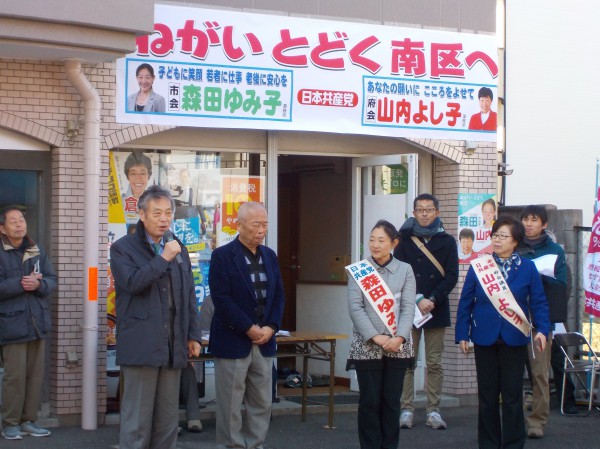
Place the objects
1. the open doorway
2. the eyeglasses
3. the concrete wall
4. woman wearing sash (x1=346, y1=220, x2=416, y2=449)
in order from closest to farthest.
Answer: woman wearing sash (x1=346, y1=220, x2=416, y2=449), the eyeglasses, the concrete wall, the open doorway

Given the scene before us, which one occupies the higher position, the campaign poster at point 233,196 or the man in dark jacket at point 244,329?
the campaign poster at point 233,196

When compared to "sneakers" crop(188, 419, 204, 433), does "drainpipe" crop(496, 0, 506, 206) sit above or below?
above

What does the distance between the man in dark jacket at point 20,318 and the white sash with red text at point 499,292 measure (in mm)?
3671

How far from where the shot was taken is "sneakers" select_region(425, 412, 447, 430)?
10234 mm

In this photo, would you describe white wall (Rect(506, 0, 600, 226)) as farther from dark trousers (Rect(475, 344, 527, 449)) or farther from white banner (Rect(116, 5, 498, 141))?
dark trousers (Rect(475, 344, 527, 449))

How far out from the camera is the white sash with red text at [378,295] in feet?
27.2

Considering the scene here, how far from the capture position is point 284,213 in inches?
557

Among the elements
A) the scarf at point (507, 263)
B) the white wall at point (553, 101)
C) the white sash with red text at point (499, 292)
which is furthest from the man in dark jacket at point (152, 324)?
the white wall at point (553, 101)

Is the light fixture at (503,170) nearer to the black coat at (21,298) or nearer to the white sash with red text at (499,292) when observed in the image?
the white sash with red text at (499,292)

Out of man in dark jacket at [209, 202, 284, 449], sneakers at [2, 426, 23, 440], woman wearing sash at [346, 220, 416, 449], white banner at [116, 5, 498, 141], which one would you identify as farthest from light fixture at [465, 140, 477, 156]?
sneakers at [2, 426, 23, 440]

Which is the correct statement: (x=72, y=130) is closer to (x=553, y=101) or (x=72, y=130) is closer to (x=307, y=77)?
(x=307, y=77)

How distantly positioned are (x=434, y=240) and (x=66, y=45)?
12.5 feet

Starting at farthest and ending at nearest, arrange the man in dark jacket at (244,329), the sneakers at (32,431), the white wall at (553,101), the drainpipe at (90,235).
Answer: the white wall at (553,101)
the drainpipe at (90,235)
the sneakers at (32,431)
the man in dark jacket at (244,329)

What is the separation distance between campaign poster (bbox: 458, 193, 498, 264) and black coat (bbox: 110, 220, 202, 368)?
16.6 ft
